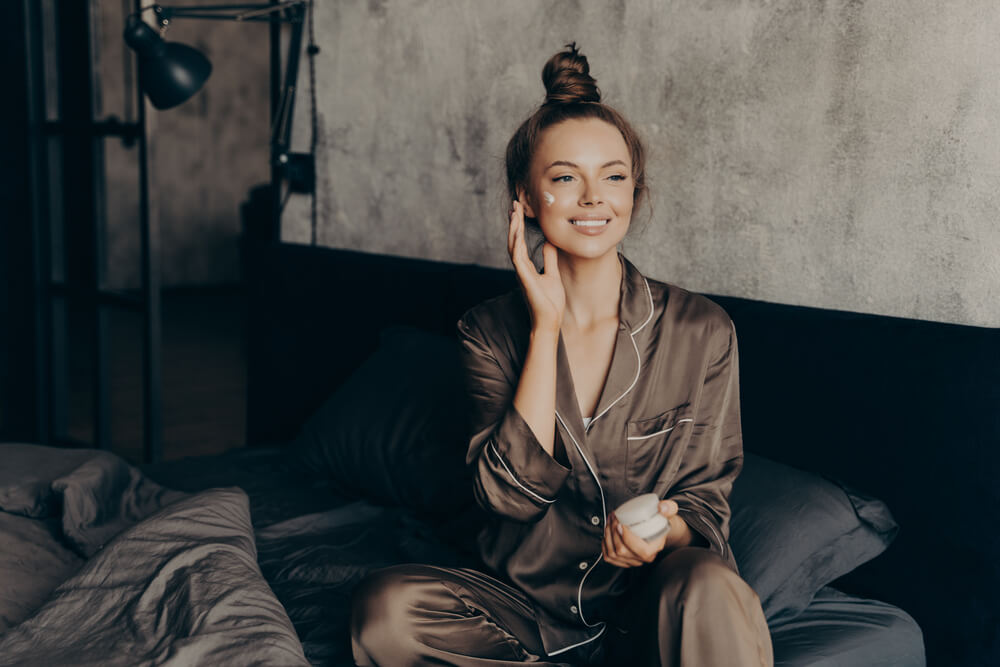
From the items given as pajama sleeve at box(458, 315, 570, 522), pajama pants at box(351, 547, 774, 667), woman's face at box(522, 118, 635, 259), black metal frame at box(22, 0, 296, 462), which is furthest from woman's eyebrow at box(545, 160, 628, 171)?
black metal frame at box(22, 0, 296, 462)

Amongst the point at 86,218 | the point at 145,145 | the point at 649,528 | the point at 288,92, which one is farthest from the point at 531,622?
the point at 86,218

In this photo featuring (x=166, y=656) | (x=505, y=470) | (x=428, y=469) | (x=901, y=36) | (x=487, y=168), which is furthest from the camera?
(x=487, y=168)

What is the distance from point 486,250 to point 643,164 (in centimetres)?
96

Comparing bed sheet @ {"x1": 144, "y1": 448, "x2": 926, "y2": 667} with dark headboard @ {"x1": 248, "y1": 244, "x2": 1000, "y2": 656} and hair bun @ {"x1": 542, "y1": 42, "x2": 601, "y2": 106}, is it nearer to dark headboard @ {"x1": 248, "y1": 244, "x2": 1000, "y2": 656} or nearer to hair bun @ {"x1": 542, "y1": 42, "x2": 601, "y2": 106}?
dark headboard @ {"x1": 248, "y1": 244, "x2": 1000, "y2": 656}

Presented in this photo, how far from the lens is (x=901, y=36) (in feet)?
5.36

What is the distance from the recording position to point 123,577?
1502mm

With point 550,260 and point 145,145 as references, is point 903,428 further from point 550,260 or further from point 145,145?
point 145,145

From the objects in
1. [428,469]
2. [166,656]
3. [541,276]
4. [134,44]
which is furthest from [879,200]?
[134,44]

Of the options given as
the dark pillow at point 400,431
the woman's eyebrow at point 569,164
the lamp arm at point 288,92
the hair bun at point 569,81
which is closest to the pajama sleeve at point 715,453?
the woman's eyebrow at point 569,164

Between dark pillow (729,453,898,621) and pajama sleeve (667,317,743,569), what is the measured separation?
0.10m

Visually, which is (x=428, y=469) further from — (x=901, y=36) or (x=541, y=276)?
(x=901, y=36)

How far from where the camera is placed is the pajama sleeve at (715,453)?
1.41 m

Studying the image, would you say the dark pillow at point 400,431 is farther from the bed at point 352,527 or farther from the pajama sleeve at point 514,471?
the pajama sleeve at point 514,471

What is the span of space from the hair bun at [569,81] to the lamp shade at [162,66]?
1.57m
